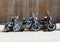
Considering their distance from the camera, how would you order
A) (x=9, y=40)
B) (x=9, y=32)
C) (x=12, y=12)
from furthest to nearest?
(x=12, y=12), (x=9, y=32), (x=9, y=40)

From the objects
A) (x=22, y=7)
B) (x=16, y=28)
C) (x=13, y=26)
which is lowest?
(x=16, y=28)

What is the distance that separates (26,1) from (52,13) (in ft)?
5.65

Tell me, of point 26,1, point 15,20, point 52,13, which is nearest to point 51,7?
point 52,13

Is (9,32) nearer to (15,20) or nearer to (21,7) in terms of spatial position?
(15,20)

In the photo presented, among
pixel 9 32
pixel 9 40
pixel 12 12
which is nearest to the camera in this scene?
pixel 9 40

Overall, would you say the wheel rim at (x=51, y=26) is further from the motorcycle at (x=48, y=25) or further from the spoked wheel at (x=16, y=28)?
the spoked wheel at (x=16, y=28)

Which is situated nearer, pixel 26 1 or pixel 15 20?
pixel 15 20

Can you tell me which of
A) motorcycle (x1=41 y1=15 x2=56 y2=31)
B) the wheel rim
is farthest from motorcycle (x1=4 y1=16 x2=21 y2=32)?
the wheel rim

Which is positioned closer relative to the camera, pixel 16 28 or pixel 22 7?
pixel 16 28

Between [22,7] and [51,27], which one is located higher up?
[22,7]

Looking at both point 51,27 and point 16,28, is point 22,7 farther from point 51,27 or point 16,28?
point 51,27

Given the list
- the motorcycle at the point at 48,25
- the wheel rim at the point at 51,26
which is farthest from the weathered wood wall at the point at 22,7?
the wheel rim at the point at 51,26

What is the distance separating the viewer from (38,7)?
1562 cm

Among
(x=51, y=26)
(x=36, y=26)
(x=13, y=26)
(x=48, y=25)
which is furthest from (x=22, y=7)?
(x=51, y=26)
